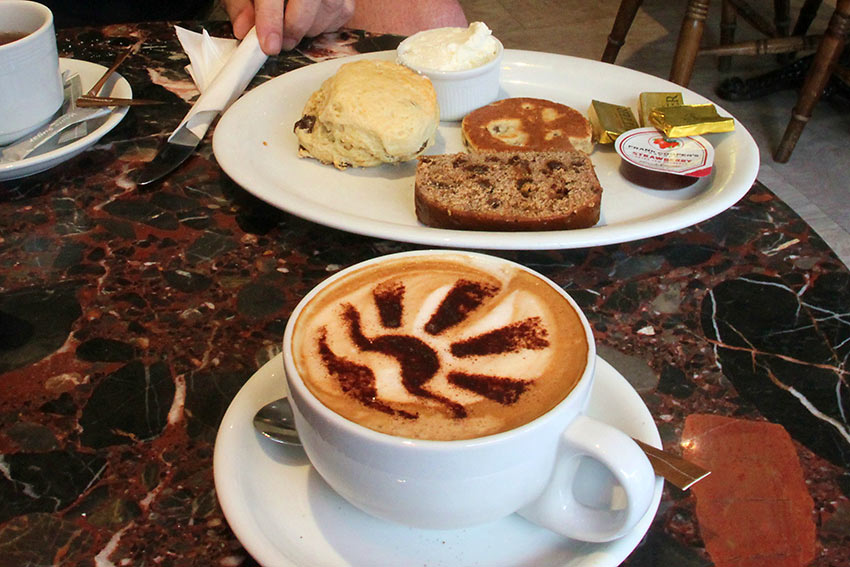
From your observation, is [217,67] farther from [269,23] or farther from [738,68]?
[738,68]

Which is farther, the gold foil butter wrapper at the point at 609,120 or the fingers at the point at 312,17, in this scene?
the fingers at the point at 312,17

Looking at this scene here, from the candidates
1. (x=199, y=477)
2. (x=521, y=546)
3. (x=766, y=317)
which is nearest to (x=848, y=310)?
(x=766, y=317)

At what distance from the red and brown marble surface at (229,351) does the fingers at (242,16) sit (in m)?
0.47

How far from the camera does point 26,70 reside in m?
1.16

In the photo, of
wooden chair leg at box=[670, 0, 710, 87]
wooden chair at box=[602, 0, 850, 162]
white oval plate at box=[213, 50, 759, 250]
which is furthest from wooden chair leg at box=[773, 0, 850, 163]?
white oval plate at box=[213, 50, 759, 250]

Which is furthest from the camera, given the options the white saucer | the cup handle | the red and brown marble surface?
the white saucer

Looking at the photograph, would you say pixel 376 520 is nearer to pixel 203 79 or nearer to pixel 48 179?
pixel 48 179

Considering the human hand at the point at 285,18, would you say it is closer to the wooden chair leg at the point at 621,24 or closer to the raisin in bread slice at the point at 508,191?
the raisin in bread slice at the point at 508,191

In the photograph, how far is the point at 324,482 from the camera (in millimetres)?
666

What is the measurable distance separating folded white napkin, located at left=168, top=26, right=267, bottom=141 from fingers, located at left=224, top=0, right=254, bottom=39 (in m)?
0.04

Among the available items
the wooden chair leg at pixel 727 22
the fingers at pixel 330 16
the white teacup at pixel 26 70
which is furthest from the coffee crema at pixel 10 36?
the wooden chair leg at pixel 727 22

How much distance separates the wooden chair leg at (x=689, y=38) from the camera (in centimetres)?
265

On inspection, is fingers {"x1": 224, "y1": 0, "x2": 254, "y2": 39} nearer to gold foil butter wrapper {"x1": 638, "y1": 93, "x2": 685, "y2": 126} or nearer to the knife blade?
the knife blade

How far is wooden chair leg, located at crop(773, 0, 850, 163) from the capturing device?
2.59m
